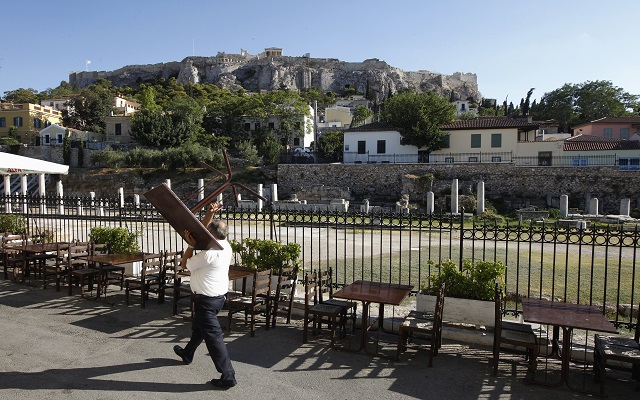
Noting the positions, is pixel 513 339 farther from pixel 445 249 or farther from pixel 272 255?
pixel 445 249

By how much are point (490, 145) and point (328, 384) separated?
139 ft

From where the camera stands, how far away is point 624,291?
36.6 ft

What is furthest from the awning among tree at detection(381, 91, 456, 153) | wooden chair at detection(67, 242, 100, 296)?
tree at detection(381, 91, 456, 153)

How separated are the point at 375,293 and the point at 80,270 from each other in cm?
588

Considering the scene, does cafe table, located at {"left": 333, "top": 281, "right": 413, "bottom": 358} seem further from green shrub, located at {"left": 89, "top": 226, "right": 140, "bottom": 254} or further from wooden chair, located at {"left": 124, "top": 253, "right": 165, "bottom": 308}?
green shrub, located at {"left": 89, "top": 226, "right": 140, "bottom": 254}

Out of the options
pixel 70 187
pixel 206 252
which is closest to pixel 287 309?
pixel 206 252

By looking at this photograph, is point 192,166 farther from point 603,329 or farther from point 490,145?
point 603,329

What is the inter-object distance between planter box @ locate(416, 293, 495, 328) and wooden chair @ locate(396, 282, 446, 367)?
9.1 inches

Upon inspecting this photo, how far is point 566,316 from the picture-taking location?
5.51m

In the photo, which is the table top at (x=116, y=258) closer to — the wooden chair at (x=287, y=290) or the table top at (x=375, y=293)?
the wooden chair at (x=287, y=290)

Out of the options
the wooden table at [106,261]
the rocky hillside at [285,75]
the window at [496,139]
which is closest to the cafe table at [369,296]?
the wooden table at [106,261]

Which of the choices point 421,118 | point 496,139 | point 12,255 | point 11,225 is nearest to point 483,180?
point 496,139

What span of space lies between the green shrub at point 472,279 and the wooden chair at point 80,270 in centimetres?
628

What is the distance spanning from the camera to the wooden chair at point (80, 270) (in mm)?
8719
